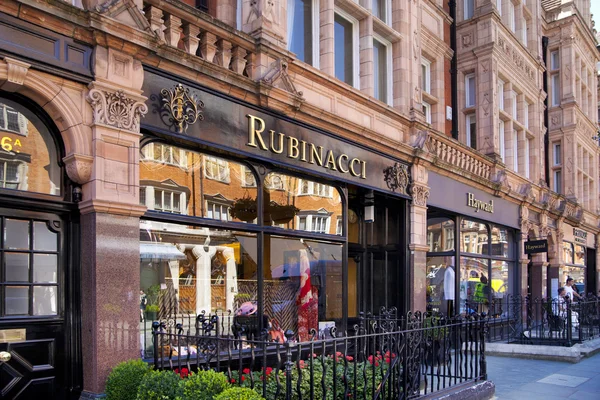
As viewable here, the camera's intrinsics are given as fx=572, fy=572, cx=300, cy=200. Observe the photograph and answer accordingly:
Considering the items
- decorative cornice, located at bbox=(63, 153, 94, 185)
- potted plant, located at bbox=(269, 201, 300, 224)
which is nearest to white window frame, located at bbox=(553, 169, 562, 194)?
potted plant, located at bbox=(269, 201, 300, 224)

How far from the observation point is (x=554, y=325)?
47.6ft

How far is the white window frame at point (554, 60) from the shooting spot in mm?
23691

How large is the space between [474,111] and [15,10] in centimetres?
1392

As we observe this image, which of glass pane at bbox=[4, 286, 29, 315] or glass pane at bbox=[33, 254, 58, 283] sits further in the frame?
glass pane at bbox=[33, 254, 58, 283]

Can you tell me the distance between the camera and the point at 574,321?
15.5 m

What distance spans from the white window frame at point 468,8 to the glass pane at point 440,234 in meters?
6.71

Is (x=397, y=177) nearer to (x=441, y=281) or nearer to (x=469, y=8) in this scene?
(x=441, y=281)

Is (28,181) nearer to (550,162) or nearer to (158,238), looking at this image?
(158,238)

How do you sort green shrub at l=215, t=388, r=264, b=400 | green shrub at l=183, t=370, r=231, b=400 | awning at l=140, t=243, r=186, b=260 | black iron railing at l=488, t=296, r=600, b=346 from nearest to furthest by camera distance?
green shrub at l=215, t=388, r=264, b=400, green shrub at l=183, t=370, r=231, b=400, awning at l=140, t=243, r=186, b=260, black iron railing at l=488, t=296, r=600, b=346

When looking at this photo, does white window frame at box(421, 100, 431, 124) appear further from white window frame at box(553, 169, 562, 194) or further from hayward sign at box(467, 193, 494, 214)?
white window frame at box(553, 169, 562, 194)

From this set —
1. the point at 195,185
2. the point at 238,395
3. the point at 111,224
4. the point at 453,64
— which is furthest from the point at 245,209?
the point at 453,64

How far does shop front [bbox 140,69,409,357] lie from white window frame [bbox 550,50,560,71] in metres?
15.0

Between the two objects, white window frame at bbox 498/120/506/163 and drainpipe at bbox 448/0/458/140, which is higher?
drainpipe at bbox 448/0/458/140

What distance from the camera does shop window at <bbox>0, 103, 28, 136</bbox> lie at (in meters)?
6.05
